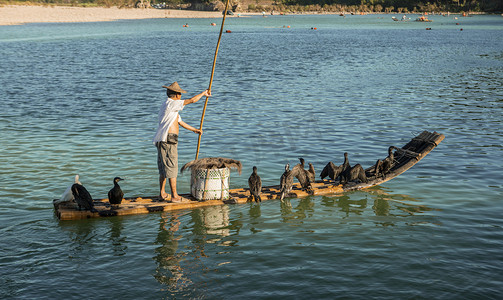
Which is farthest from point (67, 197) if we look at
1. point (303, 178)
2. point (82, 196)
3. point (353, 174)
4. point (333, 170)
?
point (353, 174)

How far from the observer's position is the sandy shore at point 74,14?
4165 inches

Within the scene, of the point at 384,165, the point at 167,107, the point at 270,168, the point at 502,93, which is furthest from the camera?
the point at 502,93

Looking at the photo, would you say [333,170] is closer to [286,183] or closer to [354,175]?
[354,175]

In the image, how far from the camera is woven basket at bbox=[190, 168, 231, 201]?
10.9 metres

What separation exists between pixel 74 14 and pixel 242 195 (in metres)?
127

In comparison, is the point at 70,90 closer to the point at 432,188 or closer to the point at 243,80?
the point at 243,80

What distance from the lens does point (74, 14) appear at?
12644cm

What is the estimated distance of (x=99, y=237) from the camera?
984cm

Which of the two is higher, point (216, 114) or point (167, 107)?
point (167, 107)

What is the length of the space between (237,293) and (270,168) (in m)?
7.13

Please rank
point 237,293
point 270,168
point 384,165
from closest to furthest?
point 237,293 → point 384,165 → point 270,168

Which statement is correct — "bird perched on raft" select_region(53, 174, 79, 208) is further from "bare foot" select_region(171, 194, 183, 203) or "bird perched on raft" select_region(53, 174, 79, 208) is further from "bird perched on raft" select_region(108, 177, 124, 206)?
"bare foot" select_region(171, 194, 183, 203)

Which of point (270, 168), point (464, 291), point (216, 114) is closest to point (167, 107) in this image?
point (270, 168)

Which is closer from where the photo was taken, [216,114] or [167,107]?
[167,107]
